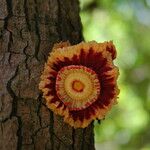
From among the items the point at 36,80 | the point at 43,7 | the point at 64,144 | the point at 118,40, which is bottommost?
the point at 64,144

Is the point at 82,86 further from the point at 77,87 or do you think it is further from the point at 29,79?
the point at 29,79

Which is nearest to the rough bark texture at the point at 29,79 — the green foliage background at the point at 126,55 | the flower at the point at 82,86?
the flower at the point at 82,86

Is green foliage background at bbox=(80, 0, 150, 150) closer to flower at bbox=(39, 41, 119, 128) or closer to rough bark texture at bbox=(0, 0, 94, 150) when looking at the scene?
rough bark texture at bbox=(0, 0, 94, 150)

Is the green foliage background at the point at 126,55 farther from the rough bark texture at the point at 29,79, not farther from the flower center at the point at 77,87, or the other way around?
the flower center at the point at 77,87

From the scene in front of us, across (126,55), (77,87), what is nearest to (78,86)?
(77,87)

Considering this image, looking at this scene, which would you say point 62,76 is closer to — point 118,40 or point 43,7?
point 43,7

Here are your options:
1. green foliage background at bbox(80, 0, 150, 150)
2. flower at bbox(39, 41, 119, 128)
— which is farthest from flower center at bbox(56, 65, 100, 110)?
green foliage background at bbox(80, 0, 150, 150)

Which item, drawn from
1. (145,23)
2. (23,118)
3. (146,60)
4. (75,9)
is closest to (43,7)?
(75,9)
